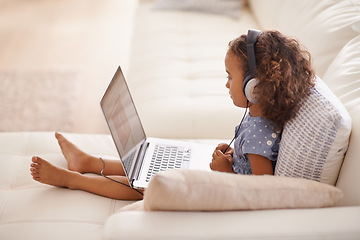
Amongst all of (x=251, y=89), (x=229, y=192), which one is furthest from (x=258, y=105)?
(x=229, y=192)

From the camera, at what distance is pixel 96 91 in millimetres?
2621

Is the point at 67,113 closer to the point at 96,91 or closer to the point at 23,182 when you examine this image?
the point at 96,91

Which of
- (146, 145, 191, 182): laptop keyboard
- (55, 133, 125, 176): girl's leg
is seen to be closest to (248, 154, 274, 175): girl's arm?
(146, 145, 191, 182): laptop keyboard

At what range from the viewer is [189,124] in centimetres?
168

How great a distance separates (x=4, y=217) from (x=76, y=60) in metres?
1.89

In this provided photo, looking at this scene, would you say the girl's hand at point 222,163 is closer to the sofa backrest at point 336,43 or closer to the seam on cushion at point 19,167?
the sofa backrest at point 336,43

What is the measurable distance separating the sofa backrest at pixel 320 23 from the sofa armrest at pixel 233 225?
830 millimetres

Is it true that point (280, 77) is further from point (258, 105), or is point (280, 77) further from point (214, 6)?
point (214, 6)

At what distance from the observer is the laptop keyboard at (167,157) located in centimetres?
143

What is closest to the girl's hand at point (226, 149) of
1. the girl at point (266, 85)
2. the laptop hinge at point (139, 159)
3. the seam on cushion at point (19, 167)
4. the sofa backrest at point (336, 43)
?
the girl at point (266, 85)

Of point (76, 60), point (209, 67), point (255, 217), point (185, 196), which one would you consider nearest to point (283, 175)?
point (255, 217)

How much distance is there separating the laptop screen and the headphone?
0.45 m

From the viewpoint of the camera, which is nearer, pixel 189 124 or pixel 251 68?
pixel 251 68

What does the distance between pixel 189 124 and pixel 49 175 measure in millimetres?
621
